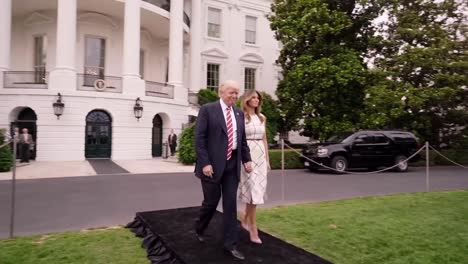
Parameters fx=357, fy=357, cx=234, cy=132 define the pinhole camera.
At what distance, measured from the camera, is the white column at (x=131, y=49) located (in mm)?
20312

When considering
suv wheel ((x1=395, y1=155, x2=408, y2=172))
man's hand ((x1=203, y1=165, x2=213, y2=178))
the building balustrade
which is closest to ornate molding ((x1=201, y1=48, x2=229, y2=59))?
the building balustrade

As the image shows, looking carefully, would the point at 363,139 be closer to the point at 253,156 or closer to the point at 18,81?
the point at 253,156

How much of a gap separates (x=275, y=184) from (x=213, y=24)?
2090cm

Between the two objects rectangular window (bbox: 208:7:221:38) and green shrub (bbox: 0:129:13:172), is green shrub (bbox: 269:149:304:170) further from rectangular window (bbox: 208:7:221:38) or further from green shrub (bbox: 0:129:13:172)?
rectangular window (bbox: 208:7:221:38)

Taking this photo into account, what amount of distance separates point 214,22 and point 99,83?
13.1 metres

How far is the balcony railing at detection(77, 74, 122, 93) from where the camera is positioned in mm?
19511

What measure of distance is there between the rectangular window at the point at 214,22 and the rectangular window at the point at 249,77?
412cm

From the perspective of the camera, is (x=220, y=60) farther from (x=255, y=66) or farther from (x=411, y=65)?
(x=411, y=65)

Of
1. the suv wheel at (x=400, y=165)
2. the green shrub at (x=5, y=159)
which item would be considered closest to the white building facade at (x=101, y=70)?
the green shrub at (x=5, y=159)

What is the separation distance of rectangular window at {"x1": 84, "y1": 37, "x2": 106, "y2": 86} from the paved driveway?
11465mm

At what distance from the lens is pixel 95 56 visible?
22469mm

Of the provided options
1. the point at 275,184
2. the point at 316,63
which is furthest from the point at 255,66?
the point at 275,184

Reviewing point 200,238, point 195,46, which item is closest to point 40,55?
point 195,46

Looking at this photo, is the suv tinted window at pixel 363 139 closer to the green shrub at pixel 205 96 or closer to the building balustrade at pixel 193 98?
the green shrub at pixel 205 96
